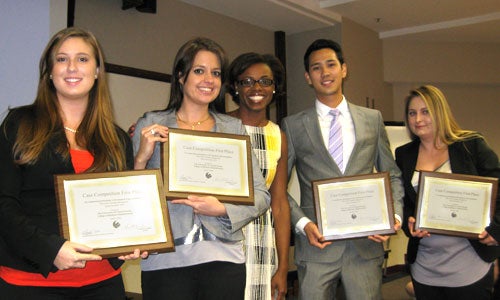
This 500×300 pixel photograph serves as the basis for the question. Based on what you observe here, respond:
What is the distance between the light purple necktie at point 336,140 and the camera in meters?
2.54

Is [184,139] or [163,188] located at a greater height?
[184,139]

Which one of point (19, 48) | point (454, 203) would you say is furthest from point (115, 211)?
point (19, 48)

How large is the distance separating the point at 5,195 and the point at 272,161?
4.30ft

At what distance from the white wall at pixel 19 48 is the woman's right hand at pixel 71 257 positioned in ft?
5.73

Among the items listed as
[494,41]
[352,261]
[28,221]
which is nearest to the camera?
[28,221]

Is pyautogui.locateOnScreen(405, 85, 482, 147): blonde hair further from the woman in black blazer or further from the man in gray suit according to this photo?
the man in gray suit

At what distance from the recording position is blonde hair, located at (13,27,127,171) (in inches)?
65.2

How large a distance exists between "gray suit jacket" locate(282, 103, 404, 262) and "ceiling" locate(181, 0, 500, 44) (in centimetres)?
399

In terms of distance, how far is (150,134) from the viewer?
1.90 meters

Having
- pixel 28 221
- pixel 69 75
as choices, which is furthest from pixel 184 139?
pixel 28 221

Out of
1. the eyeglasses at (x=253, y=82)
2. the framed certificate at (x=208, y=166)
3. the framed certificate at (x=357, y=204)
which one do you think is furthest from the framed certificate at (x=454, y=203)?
the framed certificate at (x=208, y=166)

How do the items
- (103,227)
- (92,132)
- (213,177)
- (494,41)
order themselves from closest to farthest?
(103,227)
(92,132)
(213,177)
(494,41)

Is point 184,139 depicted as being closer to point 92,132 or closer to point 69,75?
point 92,132

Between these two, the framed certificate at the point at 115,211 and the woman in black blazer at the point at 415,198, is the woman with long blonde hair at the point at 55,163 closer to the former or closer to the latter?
the framed certificate at the point at 115,211
